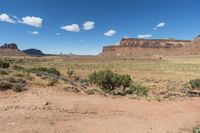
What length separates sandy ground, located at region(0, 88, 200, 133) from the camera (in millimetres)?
8336

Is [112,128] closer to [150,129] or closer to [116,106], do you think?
[150,129]

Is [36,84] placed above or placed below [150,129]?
above

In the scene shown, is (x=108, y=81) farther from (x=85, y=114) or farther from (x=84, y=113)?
(x=85, y=114)

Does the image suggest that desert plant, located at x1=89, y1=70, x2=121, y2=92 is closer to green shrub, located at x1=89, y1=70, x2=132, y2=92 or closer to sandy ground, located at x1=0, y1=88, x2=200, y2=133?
green shrub, located at x1=89, y1=70, x2=132, y2=92

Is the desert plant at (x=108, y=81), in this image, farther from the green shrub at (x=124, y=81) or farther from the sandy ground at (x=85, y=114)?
the sandy ground at (x=85, y=114)

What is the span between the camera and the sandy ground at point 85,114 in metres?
8.34

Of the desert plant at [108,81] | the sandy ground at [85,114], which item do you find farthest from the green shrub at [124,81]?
the sandy ground at [85,114]

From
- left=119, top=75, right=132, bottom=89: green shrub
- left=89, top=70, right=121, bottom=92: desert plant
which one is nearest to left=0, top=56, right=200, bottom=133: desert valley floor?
Result: left=89, top=70, right=121, bottom=92: desert plant

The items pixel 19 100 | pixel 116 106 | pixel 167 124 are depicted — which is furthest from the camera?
pixel 116 106

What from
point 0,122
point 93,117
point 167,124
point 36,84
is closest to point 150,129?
point 167,124

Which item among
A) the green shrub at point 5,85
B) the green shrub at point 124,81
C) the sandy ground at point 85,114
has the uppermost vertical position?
the green shrub at point 5,85

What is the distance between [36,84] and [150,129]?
7.93m

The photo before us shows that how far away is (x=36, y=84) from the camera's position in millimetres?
14344

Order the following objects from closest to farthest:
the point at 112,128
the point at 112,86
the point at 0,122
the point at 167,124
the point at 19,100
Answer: the point at 0,122, the point at 112,128, the point at 167,124, the point at 19,100, the point at 112,86
